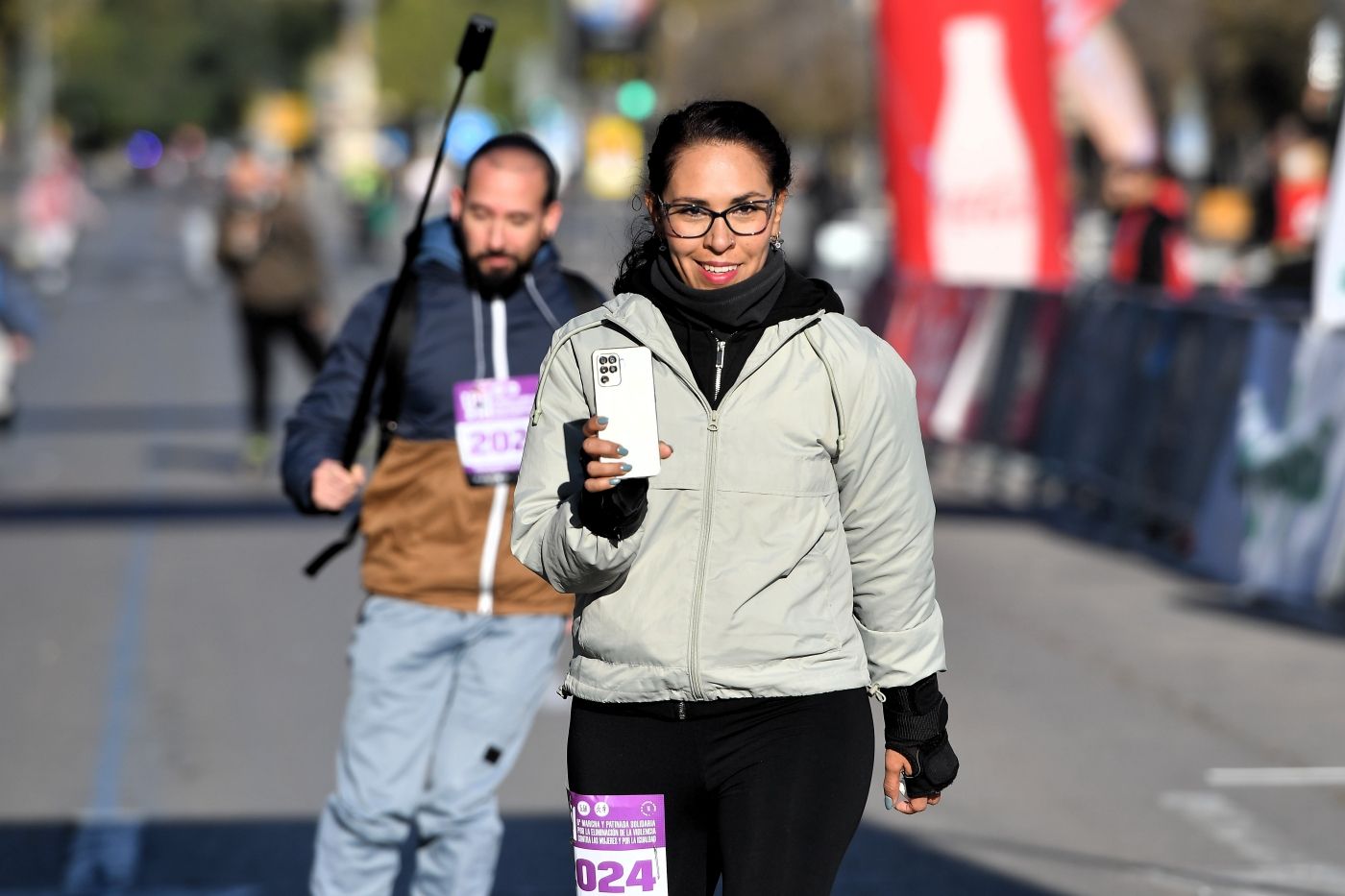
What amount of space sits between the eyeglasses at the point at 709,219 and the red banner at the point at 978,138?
12.5 metres

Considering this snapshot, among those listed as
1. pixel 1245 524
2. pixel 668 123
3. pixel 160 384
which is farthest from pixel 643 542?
pixel 160 384

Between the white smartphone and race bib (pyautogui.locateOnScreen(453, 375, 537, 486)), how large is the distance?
62.2 inches

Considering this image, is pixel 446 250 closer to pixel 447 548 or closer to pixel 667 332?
pixel 447 548

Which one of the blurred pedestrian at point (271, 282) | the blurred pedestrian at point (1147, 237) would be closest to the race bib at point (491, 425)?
the blurred pedestrian at point (271, 282)

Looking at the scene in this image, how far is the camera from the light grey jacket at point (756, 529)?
3338 mm

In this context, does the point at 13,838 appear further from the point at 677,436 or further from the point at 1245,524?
the point at 1245,524

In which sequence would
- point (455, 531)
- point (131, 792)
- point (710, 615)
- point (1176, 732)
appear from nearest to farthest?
point (710, 615) < point (455, 531) < point (131, 792) < point (1176, 732)

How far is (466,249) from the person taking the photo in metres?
4.82

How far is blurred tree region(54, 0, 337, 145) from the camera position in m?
116

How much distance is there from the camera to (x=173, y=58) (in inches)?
4587

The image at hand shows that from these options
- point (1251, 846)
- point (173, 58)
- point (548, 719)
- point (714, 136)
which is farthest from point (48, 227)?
point (173, 58)

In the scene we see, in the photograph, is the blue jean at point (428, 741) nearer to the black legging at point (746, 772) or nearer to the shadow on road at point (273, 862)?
the shadow on road at point (273, 862)

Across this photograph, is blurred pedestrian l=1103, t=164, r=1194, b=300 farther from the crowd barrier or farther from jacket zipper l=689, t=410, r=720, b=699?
jacket zipper l=689, t=410, r=720, b=699

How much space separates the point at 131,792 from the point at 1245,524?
18.2 feet
